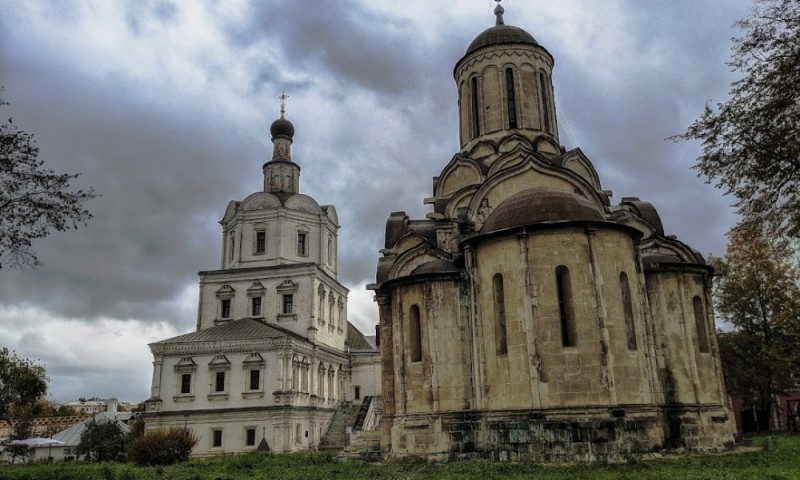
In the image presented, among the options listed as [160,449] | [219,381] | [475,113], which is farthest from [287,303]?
[475,113]

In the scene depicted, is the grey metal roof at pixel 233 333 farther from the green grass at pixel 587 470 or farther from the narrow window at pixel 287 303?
the green grass at pixel 587 470

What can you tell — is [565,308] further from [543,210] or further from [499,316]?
[543,210]

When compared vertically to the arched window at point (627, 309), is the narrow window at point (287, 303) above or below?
above

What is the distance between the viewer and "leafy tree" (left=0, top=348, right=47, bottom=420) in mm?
40344

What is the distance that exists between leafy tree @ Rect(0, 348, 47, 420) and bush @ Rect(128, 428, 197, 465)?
78.5ft

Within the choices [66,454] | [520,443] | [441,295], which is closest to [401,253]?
[441,295]

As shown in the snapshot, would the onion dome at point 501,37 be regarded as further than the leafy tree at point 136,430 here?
No

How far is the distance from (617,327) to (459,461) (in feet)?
16.0

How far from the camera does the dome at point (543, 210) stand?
14.9 metres

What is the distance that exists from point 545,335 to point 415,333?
392 centimetres

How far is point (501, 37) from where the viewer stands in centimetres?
2314

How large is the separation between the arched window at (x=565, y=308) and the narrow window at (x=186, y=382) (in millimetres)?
24019

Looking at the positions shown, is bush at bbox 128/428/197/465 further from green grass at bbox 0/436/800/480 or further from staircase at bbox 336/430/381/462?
staircase at bbox 336/430/381/462

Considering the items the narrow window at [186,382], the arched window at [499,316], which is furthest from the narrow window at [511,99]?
the narrow window at [186,382]
